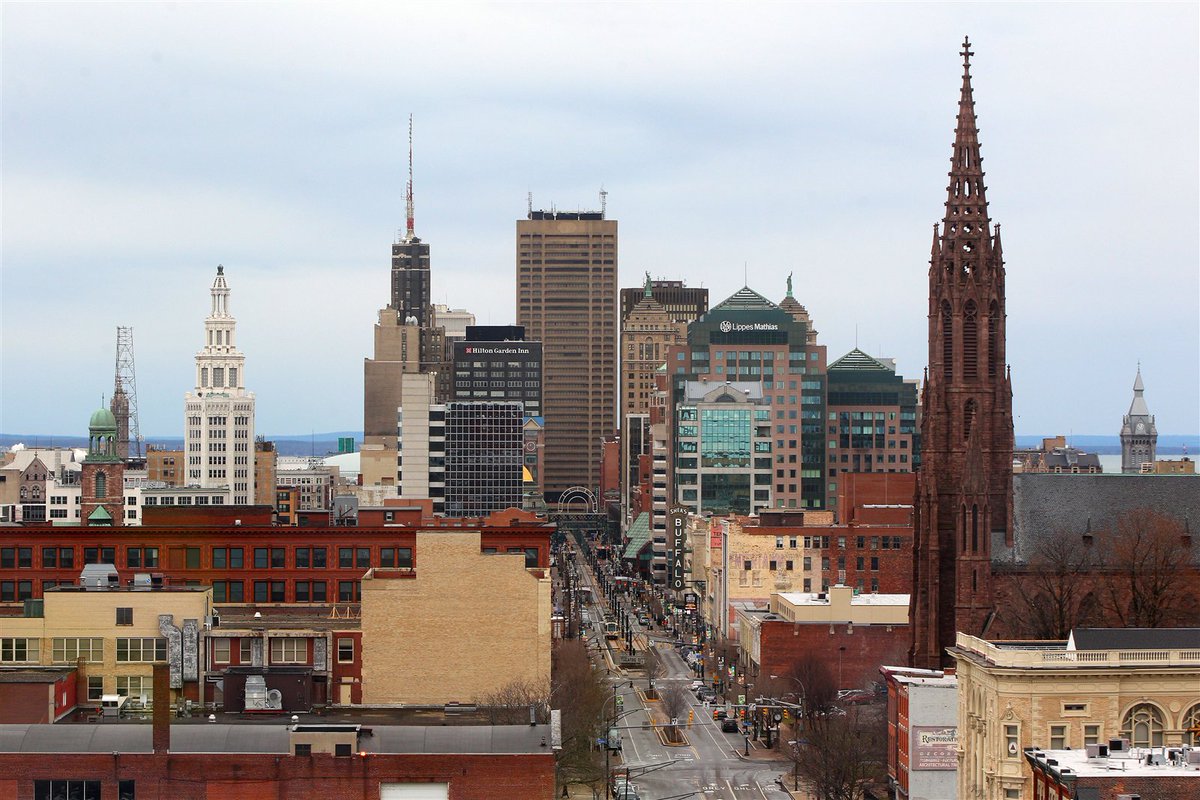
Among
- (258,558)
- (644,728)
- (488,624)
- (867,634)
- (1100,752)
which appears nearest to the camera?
(1100,752)

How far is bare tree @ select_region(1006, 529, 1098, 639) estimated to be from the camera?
474 ft

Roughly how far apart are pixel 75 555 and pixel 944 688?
2186 inches

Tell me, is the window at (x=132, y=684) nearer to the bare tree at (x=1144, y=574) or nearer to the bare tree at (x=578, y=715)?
the bare tree at (x=578, y=715)

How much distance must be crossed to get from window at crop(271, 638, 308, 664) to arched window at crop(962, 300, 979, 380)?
50.5m

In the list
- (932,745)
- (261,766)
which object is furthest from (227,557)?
(261,766)

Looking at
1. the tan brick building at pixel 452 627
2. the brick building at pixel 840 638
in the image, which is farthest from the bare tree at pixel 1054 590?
the tan brick building at pixel 452 627

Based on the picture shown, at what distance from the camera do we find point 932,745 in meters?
130

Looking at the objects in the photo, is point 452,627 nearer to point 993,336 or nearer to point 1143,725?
point 1143,725

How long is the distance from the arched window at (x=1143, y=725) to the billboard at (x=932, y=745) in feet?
71.2

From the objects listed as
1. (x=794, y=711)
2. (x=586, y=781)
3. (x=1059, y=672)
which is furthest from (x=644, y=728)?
(x=1059, y=672)

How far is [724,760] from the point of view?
151125 mm

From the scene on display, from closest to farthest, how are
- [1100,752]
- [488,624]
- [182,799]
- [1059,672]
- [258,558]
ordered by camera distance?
[182,799] → [1100,752] → [1059,672] → [488,624] → [258,558]

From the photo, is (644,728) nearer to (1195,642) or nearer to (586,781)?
(586,781)

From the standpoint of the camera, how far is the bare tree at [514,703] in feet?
350
